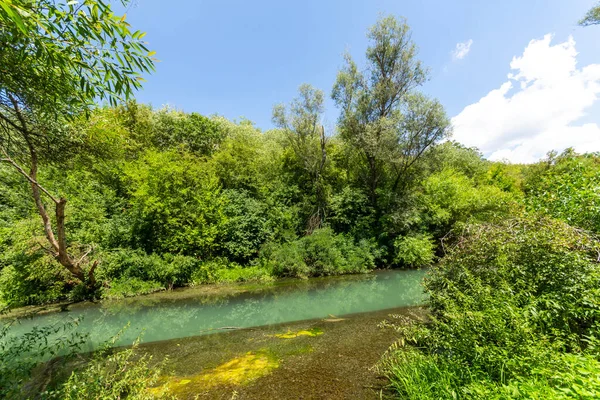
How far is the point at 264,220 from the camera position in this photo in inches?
564

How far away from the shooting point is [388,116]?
15.5 metres

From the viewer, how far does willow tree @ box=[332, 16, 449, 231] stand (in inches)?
562

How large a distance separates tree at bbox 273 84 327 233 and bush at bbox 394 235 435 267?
4.89 meters

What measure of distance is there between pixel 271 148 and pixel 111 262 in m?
11.3

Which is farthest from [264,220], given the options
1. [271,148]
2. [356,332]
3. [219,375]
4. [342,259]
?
[219,375]

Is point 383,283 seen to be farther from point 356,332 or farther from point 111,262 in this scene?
point 111,262

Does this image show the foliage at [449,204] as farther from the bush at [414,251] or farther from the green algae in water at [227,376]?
the green algae in water at [227,376]

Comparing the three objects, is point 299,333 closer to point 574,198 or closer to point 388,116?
point 574,198

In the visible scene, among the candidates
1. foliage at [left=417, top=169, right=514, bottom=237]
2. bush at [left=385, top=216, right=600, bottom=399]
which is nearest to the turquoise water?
bush at [left=385, top=216, right=600, bottom=399]

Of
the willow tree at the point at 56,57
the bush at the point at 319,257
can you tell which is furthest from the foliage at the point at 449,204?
the willow tree at the point at 56,57

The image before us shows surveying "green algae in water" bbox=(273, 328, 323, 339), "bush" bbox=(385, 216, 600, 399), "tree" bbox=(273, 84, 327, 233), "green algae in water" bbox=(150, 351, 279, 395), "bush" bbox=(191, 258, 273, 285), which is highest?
"tree" bbox=(273, 84, 327, 233)

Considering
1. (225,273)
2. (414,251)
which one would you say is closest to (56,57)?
(225,273)

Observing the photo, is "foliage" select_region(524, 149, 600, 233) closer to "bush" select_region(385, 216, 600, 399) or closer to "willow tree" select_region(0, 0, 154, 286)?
"bush" select_region(385, 216, 600, 399)

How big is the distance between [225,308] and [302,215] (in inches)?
335
